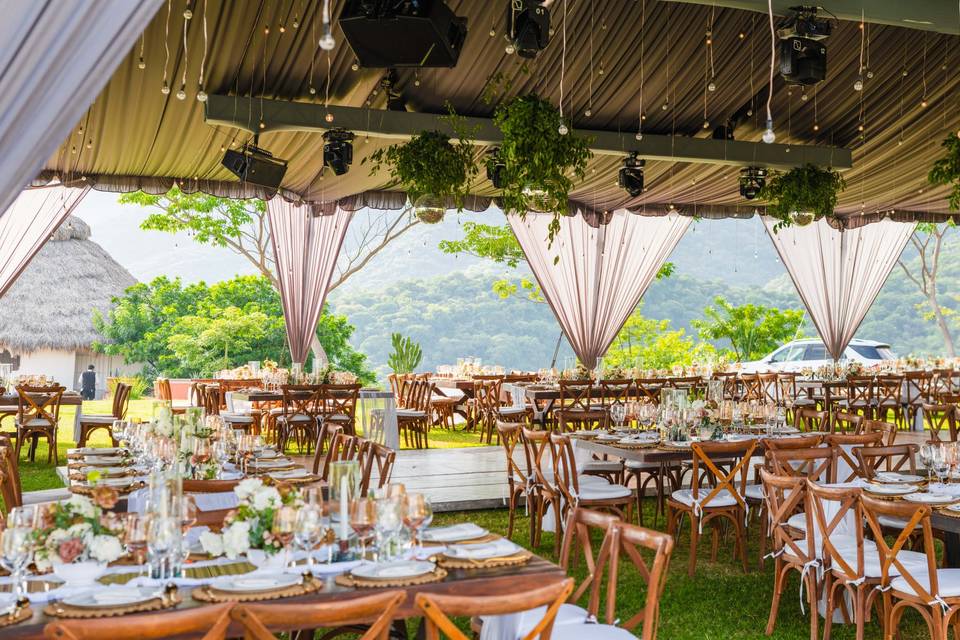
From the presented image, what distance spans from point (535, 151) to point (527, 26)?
3.19 feet

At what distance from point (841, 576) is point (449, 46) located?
12.9 ft

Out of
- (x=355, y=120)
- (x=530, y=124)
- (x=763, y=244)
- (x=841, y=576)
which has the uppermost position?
(x=763, y=244)

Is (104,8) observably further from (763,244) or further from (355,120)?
(763,244)

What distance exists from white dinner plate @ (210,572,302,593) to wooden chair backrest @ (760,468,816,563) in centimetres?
273

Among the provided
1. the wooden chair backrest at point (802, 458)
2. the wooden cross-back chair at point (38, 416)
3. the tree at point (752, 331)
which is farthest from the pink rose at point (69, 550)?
the tree at point (752, 331)


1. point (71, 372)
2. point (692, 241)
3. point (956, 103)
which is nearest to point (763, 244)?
point (692, 241)

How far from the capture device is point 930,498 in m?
4.25

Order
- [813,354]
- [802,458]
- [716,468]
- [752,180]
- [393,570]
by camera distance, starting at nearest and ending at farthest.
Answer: [393,570] → [802,458] → [716,468] → [752,180] → [813,354]

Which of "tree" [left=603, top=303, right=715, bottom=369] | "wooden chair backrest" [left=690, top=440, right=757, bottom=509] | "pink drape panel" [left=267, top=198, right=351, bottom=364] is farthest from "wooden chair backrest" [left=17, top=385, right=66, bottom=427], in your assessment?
"tree" [left=603, top=303, right=715, bottom=369]

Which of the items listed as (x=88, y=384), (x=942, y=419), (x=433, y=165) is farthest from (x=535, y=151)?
(x=88, y=384)

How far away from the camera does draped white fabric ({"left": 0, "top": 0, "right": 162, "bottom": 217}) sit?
7.47 ft

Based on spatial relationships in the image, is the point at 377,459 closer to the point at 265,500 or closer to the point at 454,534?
the point at 454,534

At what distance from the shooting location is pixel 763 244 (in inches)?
1764

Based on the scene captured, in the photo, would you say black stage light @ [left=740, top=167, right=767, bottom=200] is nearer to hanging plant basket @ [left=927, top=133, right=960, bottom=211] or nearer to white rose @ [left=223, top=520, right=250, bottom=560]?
hanging plant basket @ [left=927, top=133, right=960, bottom=211]
